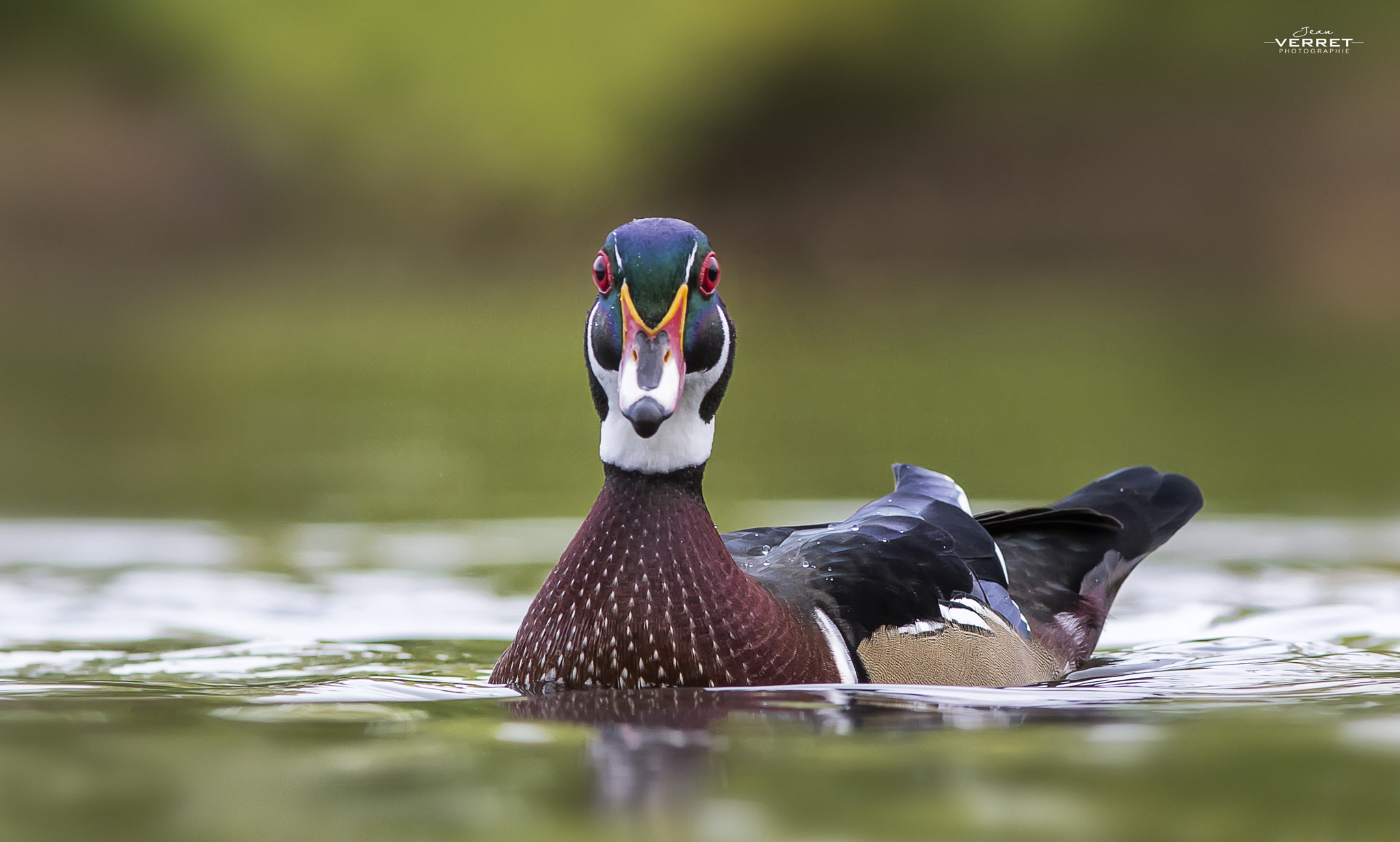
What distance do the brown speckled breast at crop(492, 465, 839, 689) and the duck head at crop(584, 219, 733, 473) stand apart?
93 millimetres

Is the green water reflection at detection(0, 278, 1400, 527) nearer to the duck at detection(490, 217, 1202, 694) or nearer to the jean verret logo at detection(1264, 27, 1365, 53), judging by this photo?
the duck at detection(490, 217, 1202, 694)

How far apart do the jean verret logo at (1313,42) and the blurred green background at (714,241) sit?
34cm

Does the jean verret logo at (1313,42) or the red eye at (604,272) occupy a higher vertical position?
the jean verret logo at (1313,42)

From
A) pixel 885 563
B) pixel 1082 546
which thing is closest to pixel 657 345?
pixel 885 563

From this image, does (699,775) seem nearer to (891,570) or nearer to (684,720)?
(684,720)

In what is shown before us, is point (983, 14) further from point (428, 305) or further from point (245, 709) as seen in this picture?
point (245, 709)

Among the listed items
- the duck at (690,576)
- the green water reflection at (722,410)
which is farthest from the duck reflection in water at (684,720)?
the green water reflection at (722,410)

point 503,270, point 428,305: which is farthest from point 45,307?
point 503,270

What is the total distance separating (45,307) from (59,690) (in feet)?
Result: 63.3

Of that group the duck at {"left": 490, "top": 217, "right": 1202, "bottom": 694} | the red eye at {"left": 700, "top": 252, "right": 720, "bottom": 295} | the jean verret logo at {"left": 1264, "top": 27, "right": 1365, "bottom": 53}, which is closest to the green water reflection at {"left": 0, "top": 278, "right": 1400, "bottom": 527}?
the duck at {"left": 490, "top": 217, "right": 1202, "bottom": 694}

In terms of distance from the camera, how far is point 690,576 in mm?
5094

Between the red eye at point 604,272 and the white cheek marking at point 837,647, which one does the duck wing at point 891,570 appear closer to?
the white cheek marking at point 837,647

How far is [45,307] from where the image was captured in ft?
76.1

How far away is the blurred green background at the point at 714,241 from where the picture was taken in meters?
11.6
